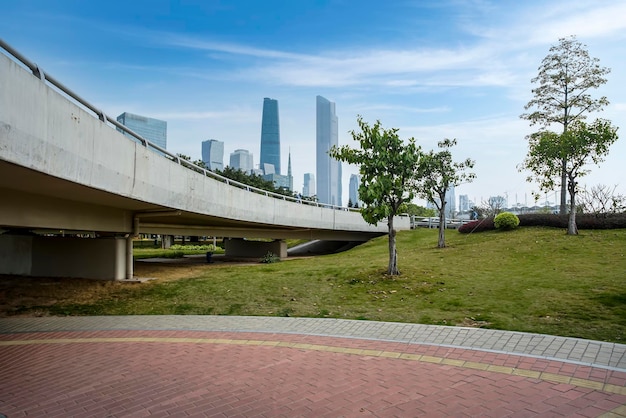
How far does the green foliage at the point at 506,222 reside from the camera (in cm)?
2496

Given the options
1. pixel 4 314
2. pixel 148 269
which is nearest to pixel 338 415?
pixel 4 314

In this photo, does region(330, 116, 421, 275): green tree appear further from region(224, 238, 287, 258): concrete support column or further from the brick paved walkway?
region(224, 238, 287, 258): concrete support column

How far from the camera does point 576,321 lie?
8250 mm

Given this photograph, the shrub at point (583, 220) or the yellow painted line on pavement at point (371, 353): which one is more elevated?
the shrub at point (583, 220)

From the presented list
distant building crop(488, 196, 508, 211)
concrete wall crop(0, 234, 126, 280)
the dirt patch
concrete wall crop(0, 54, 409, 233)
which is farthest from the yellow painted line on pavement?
distant building crop(488, 196, 508, 211)

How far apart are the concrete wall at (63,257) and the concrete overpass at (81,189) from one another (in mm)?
37

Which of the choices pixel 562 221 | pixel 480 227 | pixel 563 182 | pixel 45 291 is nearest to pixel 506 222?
pixel 480 227

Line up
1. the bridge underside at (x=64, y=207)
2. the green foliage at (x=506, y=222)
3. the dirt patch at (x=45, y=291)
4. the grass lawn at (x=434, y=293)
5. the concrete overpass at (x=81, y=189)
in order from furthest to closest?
the green foliage at (x=506, y=222) < the dirt patch at (x=45, y=291) < the grass lawn at (x=434, y=293) < the bridge underside at (x=64, y=207) < the concrete overpass at (x=81, y=189)

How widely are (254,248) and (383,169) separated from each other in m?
17.2

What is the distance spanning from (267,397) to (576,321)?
6589 millimetres

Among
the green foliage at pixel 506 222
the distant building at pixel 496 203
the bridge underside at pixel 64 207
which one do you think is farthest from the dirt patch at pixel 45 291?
the distant building at pixel 496 203

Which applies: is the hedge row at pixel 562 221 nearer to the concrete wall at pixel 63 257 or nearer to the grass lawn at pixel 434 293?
the grass lawn at pixel 434 293

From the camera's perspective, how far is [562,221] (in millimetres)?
23812

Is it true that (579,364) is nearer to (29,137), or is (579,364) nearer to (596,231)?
(29,137)
